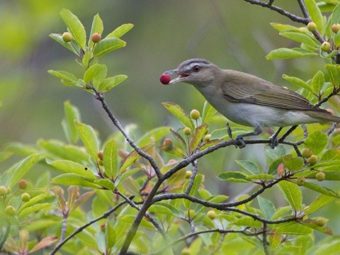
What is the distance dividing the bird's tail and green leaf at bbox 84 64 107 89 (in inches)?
47.5

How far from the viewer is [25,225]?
4.38 meters

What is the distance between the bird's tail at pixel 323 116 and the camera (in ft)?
14.4

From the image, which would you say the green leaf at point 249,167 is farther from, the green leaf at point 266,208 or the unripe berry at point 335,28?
the unripe berry at point 335,28

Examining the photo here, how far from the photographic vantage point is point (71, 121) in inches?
221

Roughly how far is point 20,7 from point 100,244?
159 cm

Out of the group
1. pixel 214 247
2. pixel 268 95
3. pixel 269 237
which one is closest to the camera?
pixel 269 237

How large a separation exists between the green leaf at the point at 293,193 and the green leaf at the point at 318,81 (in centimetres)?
48

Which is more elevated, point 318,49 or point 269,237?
point 318,49

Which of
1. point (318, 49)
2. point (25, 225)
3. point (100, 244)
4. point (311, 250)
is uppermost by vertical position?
point (318, 49)

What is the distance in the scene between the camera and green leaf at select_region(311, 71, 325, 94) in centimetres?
400

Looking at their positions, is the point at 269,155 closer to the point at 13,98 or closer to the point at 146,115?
A: the point at 13,98

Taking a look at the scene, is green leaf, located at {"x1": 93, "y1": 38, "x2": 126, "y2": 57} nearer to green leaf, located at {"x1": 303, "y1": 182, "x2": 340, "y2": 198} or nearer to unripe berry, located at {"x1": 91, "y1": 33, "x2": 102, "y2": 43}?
unripe berry, located at {"x1": 91, "y1": 33, "x2": 102, "y2": 43}

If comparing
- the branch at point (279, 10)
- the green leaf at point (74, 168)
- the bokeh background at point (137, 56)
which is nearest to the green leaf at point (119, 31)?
the bokeh background at point (137, 56)

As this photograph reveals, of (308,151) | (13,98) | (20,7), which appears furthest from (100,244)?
(20,7)
